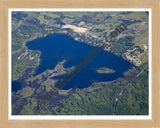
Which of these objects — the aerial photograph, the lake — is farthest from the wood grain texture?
the lake

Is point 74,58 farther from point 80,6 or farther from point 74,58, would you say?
point 80,6

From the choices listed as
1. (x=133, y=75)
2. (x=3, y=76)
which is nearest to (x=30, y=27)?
(x=3, y=76)

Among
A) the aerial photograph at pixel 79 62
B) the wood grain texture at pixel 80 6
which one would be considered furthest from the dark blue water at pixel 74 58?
the wood grain texture at pixel 80 6

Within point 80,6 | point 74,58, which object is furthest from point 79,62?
point 80,6

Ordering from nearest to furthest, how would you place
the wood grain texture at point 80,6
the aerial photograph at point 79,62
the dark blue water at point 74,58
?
the wood grain texture at point 80,6 < the aerial photograph at point 79,62 < the dark blue water at point 74,58

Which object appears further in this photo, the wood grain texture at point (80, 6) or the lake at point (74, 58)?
the lake at point (74, 58)

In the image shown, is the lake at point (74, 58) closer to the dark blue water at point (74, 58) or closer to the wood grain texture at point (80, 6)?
the dark blue water at point (74, 58)

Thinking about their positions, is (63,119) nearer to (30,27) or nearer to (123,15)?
(30,27)
